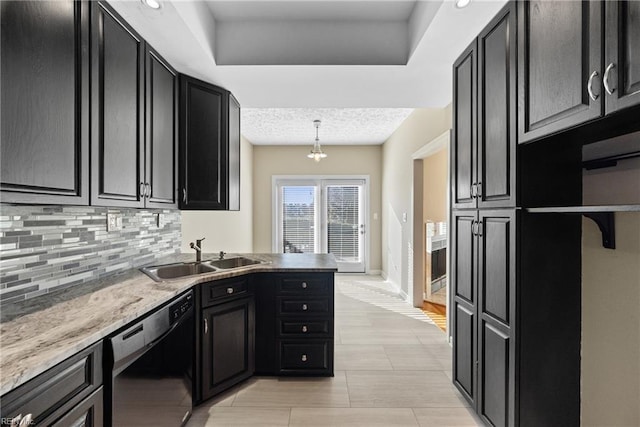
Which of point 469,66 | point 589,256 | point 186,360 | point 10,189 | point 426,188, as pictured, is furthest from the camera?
point 426,188

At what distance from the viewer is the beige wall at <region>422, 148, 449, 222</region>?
5645 mm

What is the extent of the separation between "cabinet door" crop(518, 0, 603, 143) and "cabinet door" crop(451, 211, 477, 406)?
73cm

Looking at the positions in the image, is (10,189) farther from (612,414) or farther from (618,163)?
(612,414)

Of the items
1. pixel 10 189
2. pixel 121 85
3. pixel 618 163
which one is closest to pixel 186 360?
pixel 10 189

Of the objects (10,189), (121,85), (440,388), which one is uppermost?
(121,85)

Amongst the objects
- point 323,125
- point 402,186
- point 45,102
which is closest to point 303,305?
point 45,102

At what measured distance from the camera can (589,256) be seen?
1.66 metres

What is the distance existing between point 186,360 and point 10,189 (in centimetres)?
129

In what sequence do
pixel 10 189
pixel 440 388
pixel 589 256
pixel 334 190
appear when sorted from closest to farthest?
1. pixel 10 189
2. pixel 589 256
3. pixel 440 388
4. pixel 334 190

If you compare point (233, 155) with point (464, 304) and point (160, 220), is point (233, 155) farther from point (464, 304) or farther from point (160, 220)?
point (464, 304)

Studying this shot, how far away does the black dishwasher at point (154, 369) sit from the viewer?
131 centimetres

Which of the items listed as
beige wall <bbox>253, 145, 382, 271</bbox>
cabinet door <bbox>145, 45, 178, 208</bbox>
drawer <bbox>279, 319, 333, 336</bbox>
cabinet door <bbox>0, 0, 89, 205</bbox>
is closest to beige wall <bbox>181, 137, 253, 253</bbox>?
beige wall <bbox>253, 145, 382, 271</bbox>

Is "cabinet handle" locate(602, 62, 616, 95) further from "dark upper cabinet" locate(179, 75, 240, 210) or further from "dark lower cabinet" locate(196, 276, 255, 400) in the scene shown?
"dark upper cabinet" locate(179, 75, 240, 210)

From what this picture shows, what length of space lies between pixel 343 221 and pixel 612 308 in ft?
18.3
